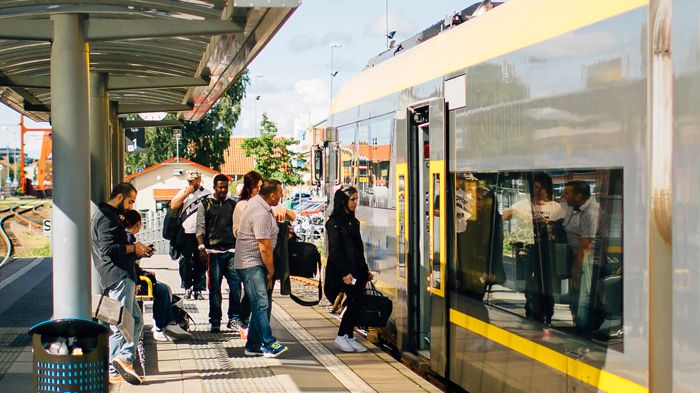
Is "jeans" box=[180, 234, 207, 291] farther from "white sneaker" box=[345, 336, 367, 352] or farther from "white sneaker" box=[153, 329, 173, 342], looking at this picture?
"white sneaker" box=[345, 336, 367, 352]

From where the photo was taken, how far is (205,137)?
240ft

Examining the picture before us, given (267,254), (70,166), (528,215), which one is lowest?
(267,254)

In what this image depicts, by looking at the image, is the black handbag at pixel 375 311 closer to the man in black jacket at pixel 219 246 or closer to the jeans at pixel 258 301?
the jeans at pixel 258 301

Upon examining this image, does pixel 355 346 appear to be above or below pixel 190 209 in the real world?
below

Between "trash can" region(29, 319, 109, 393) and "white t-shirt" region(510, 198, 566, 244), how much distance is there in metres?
2.61

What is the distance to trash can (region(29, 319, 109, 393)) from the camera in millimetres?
6156

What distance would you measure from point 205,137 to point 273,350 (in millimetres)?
63379

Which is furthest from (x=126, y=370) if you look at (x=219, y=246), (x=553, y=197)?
(x=553, y=197)

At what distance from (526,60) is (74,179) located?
3.26 metres

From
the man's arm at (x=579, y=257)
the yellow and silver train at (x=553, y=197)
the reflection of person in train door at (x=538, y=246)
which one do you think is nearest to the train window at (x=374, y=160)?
the yellow and silver train at (x=553, y=197)

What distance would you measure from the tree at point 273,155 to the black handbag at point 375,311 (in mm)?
35345

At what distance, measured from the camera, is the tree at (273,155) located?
46.9 meters

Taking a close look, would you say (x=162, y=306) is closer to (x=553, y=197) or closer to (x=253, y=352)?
(x=253, y=352)

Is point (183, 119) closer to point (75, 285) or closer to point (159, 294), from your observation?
point (159, 294)
